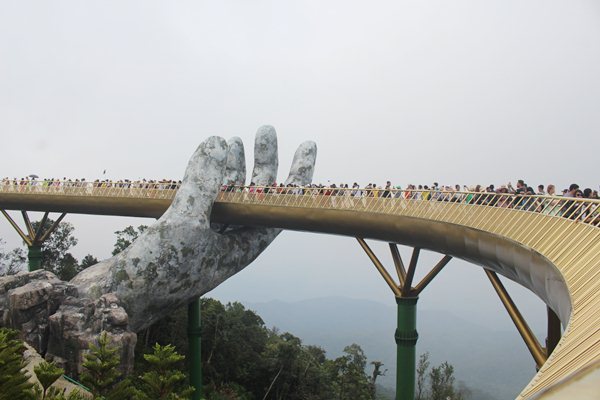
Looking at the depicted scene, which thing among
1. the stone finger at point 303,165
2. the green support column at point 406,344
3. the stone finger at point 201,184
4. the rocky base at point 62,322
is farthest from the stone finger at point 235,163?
the green support column at point 406,344

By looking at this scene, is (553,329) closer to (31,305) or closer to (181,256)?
(181,256)

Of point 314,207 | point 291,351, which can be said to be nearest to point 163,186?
point 314,207

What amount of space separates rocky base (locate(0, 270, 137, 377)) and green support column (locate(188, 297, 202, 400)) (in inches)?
291

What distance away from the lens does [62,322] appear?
18.8 metres

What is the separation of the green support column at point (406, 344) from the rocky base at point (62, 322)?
405 inches

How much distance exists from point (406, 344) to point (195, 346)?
13715 mm

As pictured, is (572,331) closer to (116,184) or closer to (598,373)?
(598,373)

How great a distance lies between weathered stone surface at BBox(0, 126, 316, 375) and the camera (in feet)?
62.2

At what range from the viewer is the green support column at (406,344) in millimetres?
18062

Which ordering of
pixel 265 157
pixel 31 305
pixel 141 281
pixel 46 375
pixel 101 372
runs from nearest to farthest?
pixel 46 375, pixel 101 372, pixel 31 305, pixel 141 281, pixel 265 157

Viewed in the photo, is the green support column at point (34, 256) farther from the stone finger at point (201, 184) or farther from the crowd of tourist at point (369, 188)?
the stone finger at point (201, 184)

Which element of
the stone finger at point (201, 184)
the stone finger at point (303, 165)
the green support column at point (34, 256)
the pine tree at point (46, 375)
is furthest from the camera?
the green support column at point (34, 256)

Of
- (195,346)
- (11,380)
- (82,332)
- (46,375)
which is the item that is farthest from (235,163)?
(11,380)

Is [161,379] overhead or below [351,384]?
below
